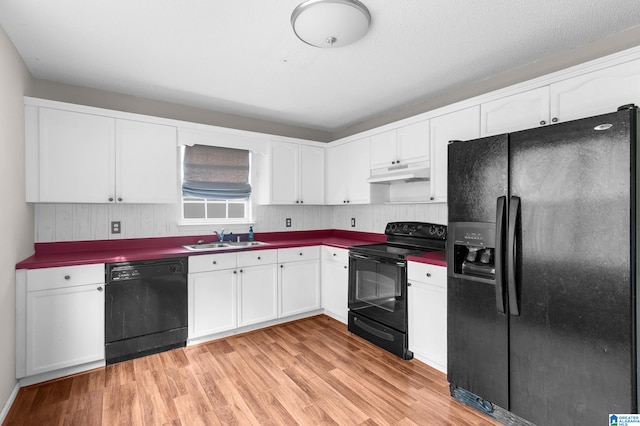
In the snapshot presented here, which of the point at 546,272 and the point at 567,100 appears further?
the point at 567,100

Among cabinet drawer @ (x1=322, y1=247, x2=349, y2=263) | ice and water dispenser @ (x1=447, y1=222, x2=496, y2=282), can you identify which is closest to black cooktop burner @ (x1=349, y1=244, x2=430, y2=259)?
cabinet drawer @ (x1=322, y1=247, x2=349, y2=263)

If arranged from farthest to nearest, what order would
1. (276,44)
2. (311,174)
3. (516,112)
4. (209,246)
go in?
(311,174) → (209,246) → (516,112) → (276,44)

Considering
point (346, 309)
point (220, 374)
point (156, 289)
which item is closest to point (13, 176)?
point (156, 289)

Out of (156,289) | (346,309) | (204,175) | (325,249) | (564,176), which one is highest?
(204,175)

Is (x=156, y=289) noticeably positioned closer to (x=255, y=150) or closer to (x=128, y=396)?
(x=128, y=396)

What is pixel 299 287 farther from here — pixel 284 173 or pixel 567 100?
pixel 567 100

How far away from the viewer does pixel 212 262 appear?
3080 mm

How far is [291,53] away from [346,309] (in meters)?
2.59

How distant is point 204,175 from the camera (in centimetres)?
366

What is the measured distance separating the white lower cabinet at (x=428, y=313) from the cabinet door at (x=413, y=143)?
108cm

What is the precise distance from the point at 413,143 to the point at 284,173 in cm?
163

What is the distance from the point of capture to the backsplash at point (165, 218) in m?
2.89

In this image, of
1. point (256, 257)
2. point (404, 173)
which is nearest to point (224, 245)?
point (256, 257)

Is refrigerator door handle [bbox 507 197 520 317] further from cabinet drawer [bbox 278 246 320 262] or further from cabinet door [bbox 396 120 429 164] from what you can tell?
cabinet drawer [bbox 278 246 320 262]
